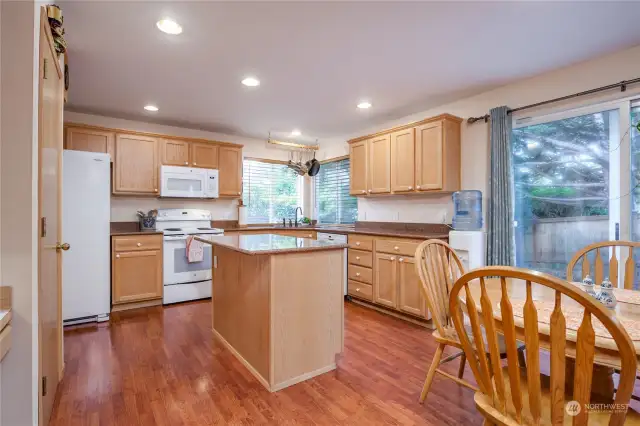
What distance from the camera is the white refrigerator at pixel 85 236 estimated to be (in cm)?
318

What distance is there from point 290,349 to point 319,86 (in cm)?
247

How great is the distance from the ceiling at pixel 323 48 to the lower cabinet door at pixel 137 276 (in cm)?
177

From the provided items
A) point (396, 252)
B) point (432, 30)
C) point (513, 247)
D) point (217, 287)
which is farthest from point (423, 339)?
point (432, 30)

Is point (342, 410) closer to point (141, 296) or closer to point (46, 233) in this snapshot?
point (46, 233)

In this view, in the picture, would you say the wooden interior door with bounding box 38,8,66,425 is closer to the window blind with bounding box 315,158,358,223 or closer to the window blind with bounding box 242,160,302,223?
the window blind with bounding box 242,160,302,223

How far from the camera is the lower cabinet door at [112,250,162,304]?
3688 millimetres

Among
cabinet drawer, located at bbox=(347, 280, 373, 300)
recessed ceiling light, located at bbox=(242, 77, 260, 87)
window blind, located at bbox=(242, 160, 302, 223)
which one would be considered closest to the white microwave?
window blind, located at bbox=(242, 160, 302, 223)

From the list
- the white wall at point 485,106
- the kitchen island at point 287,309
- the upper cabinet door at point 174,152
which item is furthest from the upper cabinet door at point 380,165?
the upper cabinet door at point 174,152

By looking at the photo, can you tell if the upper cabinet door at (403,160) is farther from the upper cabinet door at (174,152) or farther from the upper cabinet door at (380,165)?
the upper cabinet door at (174,152)

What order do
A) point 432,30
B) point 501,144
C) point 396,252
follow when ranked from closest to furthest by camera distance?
point 432,30
point 501,144
point 396,252

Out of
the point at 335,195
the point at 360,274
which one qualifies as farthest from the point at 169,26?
the point at 335,195

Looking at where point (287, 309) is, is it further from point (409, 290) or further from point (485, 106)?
point (485, 106)

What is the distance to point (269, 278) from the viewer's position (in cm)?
209

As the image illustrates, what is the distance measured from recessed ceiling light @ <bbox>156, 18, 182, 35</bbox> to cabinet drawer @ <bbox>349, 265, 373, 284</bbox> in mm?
2984
